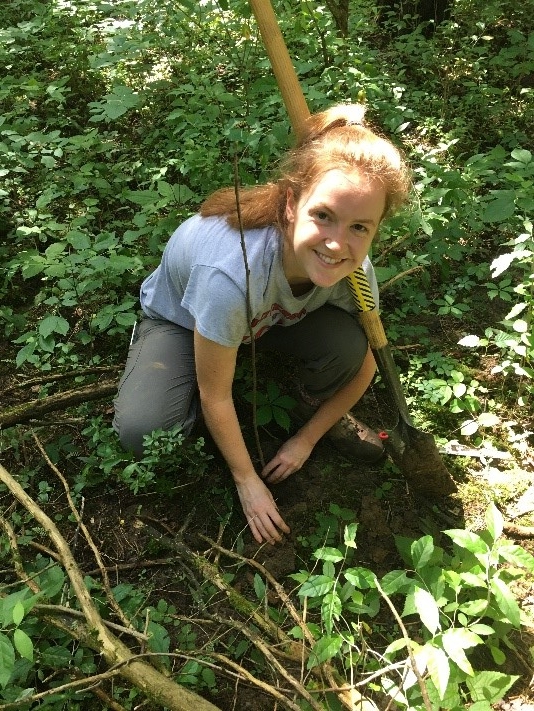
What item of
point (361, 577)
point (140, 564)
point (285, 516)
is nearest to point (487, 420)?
point (285, 516)

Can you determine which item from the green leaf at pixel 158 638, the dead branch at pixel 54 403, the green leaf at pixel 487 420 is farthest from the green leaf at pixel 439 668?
the dead branch at pixel 54 403

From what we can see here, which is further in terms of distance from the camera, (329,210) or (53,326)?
(53,326)

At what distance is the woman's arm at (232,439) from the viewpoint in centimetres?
192

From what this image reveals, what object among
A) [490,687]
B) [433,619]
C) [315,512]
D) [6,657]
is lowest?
[315,512]

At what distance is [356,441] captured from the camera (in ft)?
7.41

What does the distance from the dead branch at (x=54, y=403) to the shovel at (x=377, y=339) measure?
3.44 feet

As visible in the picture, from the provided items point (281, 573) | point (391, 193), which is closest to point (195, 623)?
Answer: point (281, 573)

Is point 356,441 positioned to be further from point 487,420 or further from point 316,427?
point 487,420

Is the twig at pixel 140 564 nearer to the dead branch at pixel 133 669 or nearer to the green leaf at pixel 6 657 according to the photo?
the dead branch at pixel 133 669

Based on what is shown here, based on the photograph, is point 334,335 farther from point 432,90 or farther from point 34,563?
point 432,90

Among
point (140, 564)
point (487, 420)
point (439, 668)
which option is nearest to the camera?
point (439, 668)

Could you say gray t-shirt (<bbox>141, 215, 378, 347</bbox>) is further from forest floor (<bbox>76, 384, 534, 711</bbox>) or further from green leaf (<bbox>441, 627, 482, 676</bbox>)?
green leaf (<bbox>441, 627, 482, 676</bbox>)

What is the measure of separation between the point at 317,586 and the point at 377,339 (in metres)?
0.98

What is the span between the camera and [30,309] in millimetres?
2859
